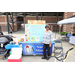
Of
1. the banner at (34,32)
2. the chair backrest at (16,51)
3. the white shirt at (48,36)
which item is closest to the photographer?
Result: the white shirt at (48,36)

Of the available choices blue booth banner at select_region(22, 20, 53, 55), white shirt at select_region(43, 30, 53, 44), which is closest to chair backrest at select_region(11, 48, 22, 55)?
blue booth banner at select_region(22, 20, 53, 55)

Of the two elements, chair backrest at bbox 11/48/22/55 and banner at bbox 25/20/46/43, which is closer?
chair backrest at bbox 11/48/22/55

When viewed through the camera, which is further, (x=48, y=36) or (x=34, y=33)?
(x=34, y=33)

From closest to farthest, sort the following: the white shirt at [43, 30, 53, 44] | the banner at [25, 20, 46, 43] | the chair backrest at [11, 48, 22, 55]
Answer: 1. the white shirt at [43, 30, 53, 44]
2. the chair backrest at [11, 48, 22, 55]
3. the banner at [25, 20, 46, 43]

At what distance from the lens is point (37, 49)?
11.1 feet

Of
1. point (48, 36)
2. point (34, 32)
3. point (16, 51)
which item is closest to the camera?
point (48, 36)

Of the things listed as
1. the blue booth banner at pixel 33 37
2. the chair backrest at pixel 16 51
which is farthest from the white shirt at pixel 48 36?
the chair backrest at pixel 16 51

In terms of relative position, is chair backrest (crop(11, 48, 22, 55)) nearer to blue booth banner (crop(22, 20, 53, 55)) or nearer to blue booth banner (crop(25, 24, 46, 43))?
blue booth banner (crop(22, 20, 53, 55))

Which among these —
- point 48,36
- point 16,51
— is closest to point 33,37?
point 48,36

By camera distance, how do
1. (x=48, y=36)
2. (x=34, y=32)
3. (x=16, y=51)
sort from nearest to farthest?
(x=48, y=36)
(x=16, y=51)
(x=34, y=32)

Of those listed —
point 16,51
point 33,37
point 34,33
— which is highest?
point 34,33

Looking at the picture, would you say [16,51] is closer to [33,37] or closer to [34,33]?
[33,37]

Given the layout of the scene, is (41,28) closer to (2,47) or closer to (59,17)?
(2,47)

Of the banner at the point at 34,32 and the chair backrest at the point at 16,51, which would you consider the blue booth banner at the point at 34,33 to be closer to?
the banner at the point at 34,32
